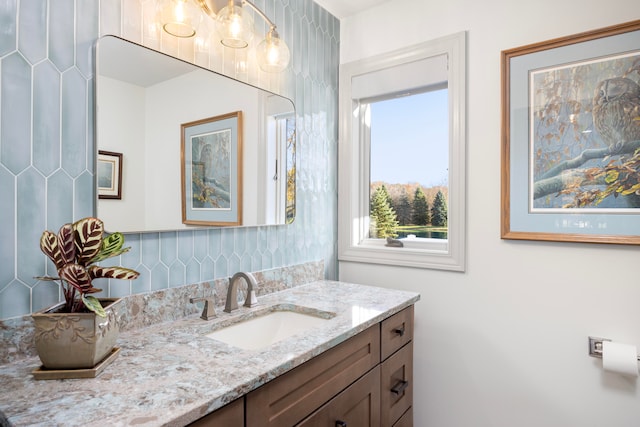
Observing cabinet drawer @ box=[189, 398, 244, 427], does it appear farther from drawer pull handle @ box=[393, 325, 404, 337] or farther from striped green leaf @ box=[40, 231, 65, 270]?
drawer pull handle @ box=[393, 325, 404, 337]

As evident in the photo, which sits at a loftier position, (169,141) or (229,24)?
(229,24)

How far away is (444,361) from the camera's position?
73.2 inches

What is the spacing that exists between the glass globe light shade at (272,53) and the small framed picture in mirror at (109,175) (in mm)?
758

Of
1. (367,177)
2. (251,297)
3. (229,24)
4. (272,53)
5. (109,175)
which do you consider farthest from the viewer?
(367,177)

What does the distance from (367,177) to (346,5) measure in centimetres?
97

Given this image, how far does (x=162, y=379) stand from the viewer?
82cm

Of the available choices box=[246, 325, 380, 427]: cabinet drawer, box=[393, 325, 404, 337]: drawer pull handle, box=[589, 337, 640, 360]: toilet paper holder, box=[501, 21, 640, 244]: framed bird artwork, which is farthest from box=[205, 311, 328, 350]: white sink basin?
box=[589, 337, 640, 360]: toilet paper holder

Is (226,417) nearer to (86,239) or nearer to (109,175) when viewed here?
(86,239)

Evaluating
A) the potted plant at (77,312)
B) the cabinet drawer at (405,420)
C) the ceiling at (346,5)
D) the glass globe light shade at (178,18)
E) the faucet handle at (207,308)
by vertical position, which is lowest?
the cabinet drawer at (405,420)

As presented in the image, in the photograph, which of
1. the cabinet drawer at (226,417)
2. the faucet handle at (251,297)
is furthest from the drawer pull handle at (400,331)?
the cabinet drawer at (226,417)

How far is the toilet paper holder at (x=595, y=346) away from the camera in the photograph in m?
1.47

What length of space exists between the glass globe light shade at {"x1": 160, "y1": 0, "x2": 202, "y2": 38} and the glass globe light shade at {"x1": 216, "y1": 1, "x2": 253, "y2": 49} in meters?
0.11

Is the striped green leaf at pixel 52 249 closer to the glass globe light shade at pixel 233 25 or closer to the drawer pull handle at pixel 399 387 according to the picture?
the glass globe light shade at pixel 233 25

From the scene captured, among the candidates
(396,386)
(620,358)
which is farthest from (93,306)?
(620,358)
